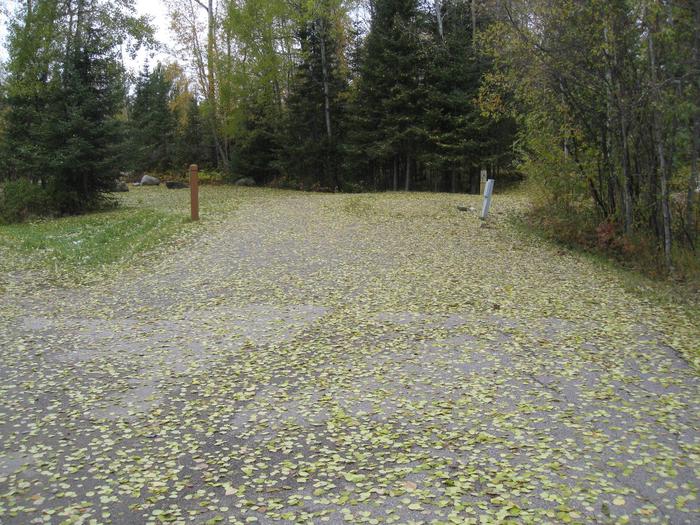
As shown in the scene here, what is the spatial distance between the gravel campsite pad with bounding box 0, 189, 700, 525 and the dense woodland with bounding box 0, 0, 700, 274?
2.69 meters

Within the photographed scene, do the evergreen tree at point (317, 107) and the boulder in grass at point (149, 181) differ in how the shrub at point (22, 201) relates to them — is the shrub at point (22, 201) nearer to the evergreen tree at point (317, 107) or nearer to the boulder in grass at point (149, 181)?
the evergreen tree at point (317, 107)

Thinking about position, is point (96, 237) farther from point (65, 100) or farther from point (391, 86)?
point (391, 86)

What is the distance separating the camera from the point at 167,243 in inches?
510

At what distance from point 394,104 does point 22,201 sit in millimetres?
13191

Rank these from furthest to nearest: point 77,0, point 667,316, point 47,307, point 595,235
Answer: point 77,0 → point 595,235 → point 47,307 → point 667,316

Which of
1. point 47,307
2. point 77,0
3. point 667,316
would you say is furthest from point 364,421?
point 77,0

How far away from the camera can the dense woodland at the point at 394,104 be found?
10.7 meters

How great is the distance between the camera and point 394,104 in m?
23.0

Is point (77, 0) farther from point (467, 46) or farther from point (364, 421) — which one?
point (364, 421)

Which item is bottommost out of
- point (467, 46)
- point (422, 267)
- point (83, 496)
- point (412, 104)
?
point (83, 496)

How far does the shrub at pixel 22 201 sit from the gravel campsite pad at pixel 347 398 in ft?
30.7

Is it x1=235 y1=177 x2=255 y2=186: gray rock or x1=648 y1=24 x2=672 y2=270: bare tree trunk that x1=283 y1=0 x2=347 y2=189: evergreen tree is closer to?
x1=235 y1=177 x2=255 y2=186: gray rock

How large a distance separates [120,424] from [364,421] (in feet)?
6.57

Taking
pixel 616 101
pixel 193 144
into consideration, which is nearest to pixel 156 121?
pixel 193 144
